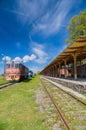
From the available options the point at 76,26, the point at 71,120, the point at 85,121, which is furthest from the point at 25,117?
the point at 76,26

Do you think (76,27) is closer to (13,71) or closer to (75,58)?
(13,71)

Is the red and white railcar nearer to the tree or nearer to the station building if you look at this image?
the station building

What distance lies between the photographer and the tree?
39519 millimetres

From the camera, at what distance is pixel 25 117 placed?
19.3ft

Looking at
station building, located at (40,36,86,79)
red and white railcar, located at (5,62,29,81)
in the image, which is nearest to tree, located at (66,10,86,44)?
station building, located at (40,36,86,79)

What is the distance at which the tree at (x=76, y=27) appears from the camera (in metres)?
39.5

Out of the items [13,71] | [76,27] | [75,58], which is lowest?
[13,71]

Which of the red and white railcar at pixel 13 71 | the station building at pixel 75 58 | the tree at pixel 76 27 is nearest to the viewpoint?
the station building at pixel 75 58

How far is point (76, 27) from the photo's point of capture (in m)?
40.3

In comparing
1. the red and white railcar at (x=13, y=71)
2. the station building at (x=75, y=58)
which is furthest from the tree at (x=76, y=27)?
the red and white railcar at (x=13, y=71)

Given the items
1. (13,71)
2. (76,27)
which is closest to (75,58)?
(13,71)

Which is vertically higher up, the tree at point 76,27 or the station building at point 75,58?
the tree at point 76,27

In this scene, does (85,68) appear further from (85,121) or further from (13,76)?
(85,121)

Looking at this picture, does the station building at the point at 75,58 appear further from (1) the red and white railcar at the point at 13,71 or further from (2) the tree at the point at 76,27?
(2) the tree at the point at 76,27
